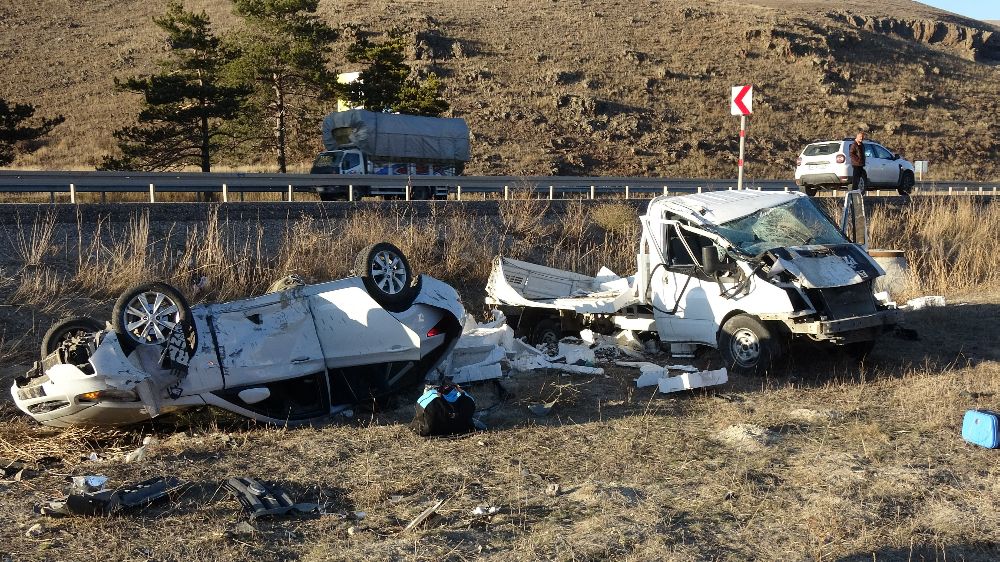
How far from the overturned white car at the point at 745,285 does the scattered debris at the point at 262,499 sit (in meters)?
5.01

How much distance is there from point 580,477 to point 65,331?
4.11 meters

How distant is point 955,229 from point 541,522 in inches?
643

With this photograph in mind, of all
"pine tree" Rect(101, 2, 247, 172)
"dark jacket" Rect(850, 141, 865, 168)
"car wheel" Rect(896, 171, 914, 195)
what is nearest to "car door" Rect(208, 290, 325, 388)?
"dark jacket" Rect(850, 141, 865, 168)

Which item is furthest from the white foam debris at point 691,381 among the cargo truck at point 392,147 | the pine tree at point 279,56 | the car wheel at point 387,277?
the pine tree at point 279,56

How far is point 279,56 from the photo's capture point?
116 feet

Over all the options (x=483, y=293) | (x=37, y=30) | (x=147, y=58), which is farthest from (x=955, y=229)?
(x=37, y=30)

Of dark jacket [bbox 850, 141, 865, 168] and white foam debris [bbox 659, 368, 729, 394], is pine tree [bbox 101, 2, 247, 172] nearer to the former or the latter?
dark jacket [bbox 850, 141, 865, 168]

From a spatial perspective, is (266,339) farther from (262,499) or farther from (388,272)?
(262,499)

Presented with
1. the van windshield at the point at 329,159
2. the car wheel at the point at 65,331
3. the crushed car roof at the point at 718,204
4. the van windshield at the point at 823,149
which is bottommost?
the car wheel at the point at 65,331

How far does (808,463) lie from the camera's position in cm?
627

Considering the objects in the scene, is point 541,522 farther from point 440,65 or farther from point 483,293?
point 440,65

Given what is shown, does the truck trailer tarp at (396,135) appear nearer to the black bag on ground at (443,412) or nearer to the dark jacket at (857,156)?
the dark jacket at (857,156)

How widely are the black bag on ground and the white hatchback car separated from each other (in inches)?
726

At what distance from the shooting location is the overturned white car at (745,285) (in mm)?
8703
